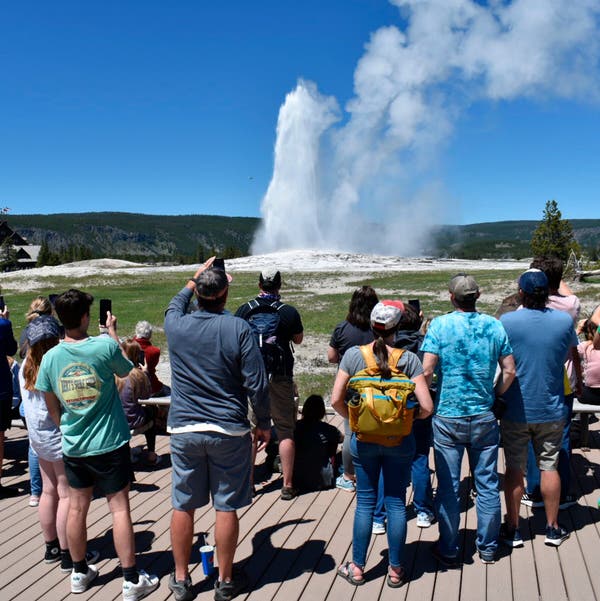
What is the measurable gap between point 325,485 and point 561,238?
61979mm

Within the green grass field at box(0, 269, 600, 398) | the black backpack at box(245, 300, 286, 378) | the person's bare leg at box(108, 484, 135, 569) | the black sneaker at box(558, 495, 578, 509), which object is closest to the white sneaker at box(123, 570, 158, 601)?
the person's bare leg at box(108, 484, 135, 569)

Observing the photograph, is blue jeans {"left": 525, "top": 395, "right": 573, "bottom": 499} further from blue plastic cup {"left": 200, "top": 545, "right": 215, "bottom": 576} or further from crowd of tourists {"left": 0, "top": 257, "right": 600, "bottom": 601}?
blue plastic cup {"left": 200, "top": 545, "right": 215, "bottom": 576}

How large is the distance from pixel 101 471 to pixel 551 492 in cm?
339

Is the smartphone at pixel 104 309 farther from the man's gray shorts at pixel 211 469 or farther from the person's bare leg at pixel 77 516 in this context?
the man's gray shorts at pixel 211 469

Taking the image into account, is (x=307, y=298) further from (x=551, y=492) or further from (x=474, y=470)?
(x=474, y=470)

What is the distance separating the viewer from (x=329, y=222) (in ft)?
343

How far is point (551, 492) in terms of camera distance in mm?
4387

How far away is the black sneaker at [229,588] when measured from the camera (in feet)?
12.7

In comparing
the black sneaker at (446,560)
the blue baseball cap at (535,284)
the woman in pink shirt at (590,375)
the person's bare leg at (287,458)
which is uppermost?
the blue baseball cap at (535,284)

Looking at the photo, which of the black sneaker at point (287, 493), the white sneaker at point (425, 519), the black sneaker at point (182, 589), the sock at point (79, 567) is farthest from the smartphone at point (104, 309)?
the white sneaker at point (425, 519)

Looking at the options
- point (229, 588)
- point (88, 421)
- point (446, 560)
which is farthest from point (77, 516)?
point (446, 560)

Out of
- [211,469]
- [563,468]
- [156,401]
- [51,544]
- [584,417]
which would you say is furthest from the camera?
[156,401]

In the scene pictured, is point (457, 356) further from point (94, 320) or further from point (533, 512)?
point (94, 320)

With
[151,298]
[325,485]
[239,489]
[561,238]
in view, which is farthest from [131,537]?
[561,238]
